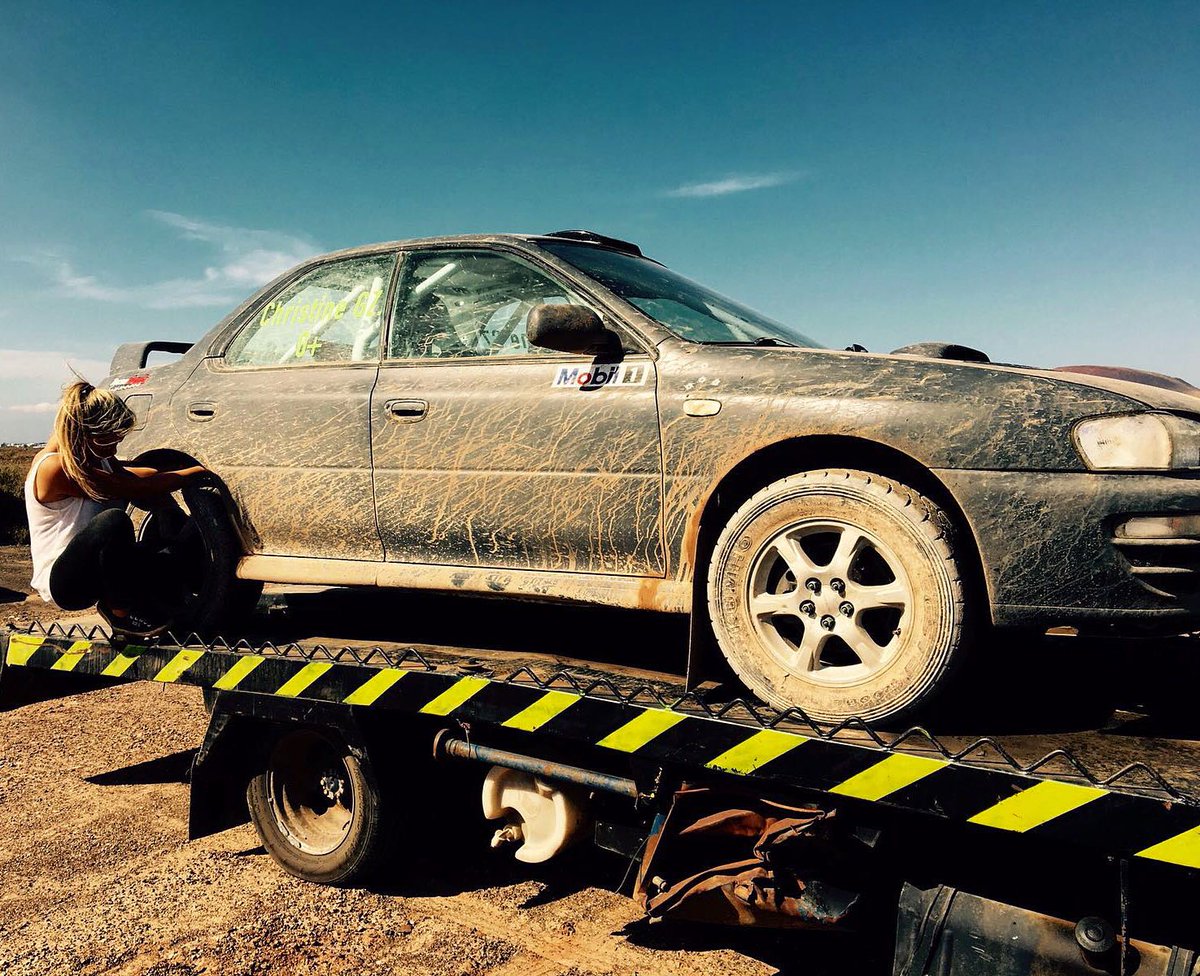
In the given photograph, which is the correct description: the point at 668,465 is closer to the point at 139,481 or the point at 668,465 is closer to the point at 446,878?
the point at 446,878

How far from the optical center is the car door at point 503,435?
3211mm

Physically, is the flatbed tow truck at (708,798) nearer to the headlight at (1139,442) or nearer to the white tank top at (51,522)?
the white tank top at (51,522)

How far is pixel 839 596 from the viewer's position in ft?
9.02

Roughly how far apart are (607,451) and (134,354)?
2752 mm

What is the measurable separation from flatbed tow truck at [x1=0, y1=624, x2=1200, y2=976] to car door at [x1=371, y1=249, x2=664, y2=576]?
1.44 ft

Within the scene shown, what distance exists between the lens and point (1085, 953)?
7.59 feet

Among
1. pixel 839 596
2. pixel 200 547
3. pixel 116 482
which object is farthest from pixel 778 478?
pixel 116 482

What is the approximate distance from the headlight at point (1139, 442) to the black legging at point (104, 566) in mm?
3333

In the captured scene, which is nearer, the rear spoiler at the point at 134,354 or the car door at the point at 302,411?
the car door at the point at 302,411

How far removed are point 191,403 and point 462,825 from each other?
6.91 ft

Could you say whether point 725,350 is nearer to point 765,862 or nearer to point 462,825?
point 765,862

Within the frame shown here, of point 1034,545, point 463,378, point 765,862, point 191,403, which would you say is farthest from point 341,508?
point 1034,545

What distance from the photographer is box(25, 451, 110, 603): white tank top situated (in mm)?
3910

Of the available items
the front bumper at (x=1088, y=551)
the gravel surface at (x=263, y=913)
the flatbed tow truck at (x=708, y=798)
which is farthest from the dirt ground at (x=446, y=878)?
the front bumper at (x=1088, y=551)
